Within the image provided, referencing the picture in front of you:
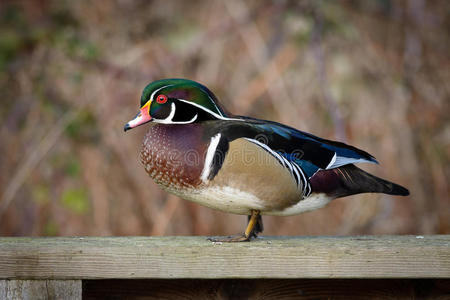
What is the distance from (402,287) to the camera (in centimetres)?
186

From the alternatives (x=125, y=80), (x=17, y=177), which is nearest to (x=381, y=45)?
(x=125, y=80)

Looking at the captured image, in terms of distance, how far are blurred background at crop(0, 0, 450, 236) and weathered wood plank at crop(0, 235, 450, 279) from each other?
231 centimetres

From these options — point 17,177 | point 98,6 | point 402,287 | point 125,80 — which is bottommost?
point 17,177

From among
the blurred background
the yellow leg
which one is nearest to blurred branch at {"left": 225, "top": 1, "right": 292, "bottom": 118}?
the blurred background

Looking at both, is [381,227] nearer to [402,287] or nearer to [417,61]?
[417,61]

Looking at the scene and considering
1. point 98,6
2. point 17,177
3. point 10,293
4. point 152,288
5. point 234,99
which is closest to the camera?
point 10,293

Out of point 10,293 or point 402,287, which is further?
point 402,287

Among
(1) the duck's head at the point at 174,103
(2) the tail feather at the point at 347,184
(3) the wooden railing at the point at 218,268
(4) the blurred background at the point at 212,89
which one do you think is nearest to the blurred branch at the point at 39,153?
(4) the blurred background at the point at 212,89

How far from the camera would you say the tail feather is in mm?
2133

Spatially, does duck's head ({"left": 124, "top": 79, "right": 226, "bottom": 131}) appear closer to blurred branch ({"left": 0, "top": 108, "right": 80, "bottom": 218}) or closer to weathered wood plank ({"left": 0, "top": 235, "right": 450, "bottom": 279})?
weathered wood plank ({"left": 0, "top": 235, "right": 450, "bottom": 279})

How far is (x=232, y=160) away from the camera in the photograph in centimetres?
198

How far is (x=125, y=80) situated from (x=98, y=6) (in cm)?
66

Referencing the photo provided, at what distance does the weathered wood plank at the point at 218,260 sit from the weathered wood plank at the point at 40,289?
0.02m

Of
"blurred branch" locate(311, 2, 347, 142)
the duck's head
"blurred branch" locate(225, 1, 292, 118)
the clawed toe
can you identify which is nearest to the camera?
the clawed toe
